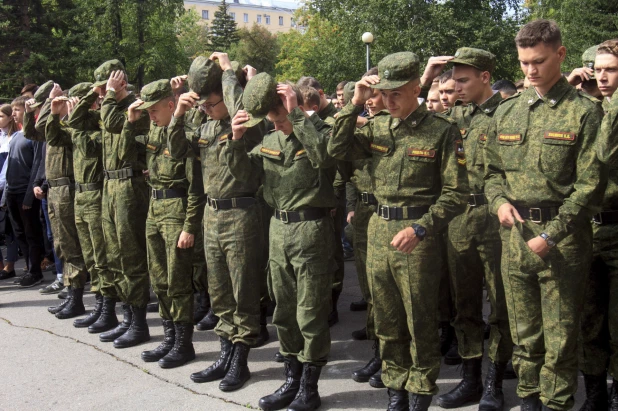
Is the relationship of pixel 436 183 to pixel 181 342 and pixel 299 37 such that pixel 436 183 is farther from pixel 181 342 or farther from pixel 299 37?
pixel 299 37

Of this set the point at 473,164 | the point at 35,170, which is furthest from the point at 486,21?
the point at 473,164

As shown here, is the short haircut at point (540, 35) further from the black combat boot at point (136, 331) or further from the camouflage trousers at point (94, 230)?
the camouflage trousers at point (94, 230)

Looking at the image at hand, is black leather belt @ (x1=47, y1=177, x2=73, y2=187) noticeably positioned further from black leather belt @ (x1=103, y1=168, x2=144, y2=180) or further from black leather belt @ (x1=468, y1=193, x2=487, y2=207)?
black leather belt @ (x1=468, y1=193, x2=487, y2=207)

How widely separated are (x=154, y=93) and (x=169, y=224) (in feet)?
3.60

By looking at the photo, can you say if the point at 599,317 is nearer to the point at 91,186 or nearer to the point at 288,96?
the point at 288,96

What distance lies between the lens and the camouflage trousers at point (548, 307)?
3.55 metres

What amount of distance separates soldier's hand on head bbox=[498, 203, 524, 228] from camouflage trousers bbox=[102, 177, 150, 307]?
11.7 feet

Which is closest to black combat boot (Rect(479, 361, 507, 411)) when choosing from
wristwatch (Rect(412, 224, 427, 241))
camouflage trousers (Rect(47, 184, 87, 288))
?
wristwatch (Rect(412, 224, 427, 241))

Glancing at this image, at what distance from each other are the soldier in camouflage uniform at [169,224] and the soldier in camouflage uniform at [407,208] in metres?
1.78

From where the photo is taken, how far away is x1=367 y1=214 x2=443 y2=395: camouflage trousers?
398cm

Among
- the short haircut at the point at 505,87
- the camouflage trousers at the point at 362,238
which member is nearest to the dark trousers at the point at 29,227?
the camouflage trousers at the point at 362,238

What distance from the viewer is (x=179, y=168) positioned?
5535 millimetres

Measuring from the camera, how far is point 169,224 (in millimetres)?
5539

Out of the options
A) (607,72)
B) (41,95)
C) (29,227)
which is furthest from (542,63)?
(29,227)
